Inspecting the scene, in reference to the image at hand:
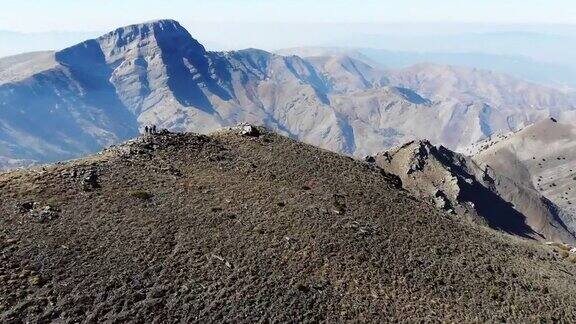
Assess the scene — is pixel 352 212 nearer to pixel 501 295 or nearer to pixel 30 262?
pixel 501 295

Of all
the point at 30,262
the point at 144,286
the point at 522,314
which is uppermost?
the point at 30,262

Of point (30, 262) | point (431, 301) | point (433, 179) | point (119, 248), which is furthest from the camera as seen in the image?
point (433, 179)

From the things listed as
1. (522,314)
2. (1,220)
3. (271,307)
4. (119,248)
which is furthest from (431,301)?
(1,220)

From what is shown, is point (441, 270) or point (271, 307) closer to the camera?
point (271, 307)

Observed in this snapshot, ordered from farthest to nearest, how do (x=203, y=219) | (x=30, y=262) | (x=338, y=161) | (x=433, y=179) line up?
(x=433, y=179), (x=338, y=161), (x=203, y=219), (x=30, y=262)

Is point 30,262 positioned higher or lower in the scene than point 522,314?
higher

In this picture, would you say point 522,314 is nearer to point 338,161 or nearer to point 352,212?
point 352,212
